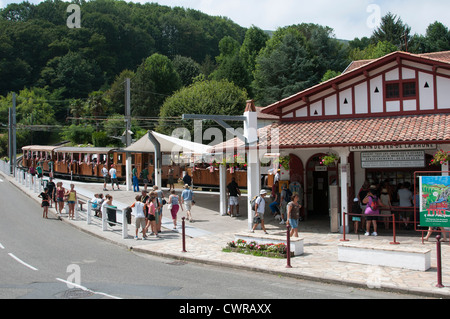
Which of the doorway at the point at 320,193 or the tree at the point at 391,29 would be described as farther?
the tree at the point at 391,29

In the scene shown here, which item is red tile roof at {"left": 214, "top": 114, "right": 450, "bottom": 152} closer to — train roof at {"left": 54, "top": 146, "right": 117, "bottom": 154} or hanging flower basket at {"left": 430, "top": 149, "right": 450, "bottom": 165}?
hanging flower basket at {"left": 430, "top": 149, "right": 450, "bottom": 165}

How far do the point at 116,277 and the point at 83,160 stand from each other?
26.9 m

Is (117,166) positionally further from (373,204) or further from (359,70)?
(373,204)

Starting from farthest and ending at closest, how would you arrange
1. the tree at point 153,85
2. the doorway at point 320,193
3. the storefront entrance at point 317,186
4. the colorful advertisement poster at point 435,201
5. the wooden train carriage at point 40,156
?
the tree at point 153,85 < the wooden train carriage at point 40,156 < the doorway at point 320,193 < the storefront entrance at point 317,186 < the colorful advertisement poster at point 435,201

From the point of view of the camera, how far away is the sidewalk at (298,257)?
10.5 metres

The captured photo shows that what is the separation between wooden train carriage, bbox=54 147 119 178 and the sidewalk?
414 inches

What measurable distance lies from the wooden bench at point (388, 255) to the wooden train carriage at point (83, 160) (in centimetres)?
2422

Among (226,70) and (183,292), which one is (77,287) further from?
(226,70)

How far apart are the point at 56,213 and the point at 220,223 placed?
8890 mm

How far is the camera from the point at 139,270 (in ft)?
40.1

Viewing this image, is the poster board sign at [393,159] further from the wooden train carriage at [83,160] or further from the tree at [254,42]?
the tree at [254,42]

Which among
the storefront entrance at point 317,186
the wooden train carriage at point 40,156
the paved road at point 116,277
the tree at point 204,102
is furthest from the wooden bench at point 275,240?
the tree at point 204,102

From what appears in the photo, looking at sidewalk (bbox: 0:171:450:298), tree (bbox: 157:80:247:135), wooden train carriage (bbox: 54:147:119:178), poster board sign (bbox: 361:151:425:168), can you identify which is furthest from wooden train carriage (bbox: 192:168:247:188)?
tree (bbox: 157:80:247:135)

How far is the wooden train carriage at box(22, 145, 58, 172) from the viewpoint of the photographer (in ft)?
137
